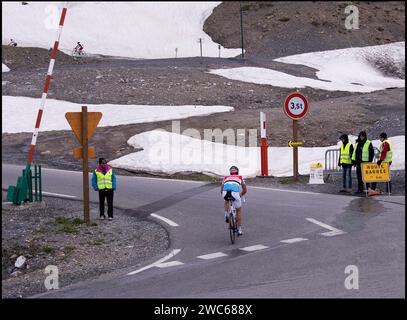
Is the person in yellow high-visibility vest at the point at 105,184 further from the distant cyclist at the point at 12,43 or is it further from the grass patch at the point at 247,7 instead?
the grass patch at the point at 247,7

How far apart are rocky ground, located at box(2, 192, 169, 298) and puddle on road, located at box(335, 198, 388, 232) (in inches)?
148

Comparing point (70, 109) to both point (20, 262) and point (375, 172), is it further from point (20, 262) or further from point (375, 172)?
point (20, 262)

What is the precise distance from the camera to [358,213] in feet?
50.6

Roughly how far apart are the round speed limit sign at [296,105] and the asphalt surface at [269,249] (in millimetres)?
2900

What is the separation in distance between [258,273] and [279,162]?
13313mm

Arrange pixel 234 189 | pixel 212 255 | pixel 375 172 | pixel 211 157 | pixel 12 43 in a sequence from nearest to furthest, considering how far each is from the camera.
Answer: pixel 212 255 → pixel 234 189 → pixel 375 172 → pixel 211 157 → pixel 12 43

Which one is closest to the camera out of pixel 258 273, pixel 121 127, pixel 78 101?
pixel 258 273

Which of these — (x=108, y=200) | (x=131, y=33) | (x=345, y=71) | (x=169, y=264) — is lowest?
(x=169, y=264)

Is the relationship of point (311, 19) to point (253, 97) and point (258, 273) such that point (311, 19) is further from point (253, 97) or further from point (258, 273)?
point (258, 273)

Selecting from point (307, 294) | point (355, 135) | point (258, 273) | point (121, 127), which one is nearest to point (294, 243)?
point (258, 273)

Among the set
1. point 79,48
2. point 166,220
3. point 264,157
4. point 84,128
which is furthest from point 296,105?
point 79,48

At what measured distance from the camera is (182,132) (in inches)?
1110

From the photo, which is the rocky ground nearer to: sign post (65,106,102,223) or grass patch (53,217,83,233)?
grass patch (53,217,83,233)

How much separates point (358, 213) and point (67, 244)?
6.53 meters
